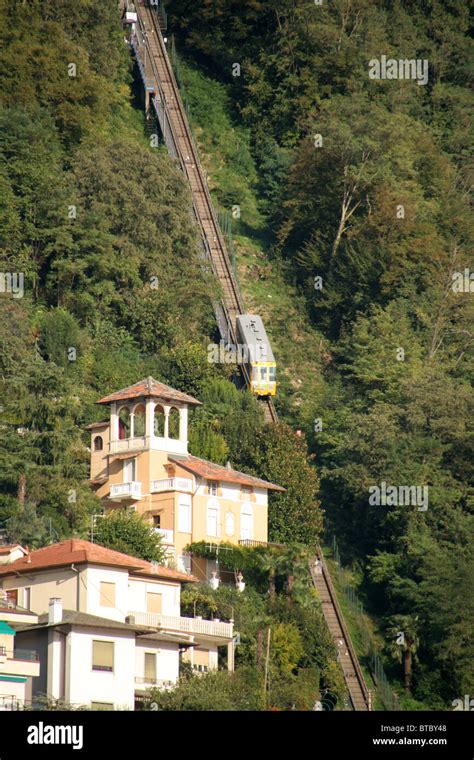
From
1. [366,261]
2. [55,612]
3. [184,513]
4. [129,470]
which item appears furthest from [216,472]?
[366,261]

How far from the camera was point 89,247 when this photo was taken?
322 feet

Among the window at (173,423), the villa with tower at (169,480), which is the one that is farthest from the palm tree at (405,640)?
the window at (173,423)

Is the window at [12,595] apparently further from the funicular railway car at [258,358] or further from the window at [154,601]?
the funicular railway car at [258,358]

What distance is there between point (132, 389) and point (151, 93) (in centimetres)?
4226

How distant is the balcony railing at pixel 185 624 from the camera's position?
222 feet

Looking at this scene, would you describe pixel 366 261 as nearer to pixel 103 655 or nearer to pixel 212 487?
pixel 212 487

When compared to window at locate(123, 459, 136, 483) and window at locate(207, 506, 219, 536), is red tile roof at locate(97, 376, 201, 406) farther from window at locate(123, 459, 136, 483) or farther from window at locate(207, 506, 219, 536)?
window at locate(207, 506, 219, 536)

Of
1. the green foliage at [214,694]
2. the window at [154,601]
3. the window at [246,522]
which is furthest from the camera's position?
the window at [246,522]

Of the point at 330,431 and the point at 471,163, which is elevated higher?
the point at 471,163

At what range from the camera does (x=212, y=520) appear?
8231cm

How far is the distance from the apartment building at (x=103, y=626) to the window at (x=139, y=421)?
12967 mm
